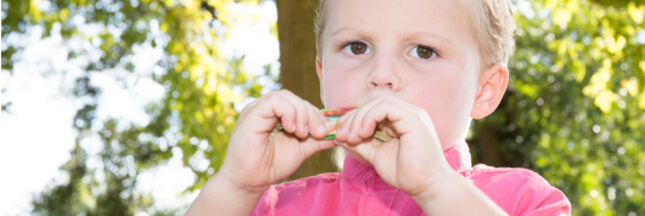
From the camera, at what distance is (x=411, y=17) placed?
1531mm

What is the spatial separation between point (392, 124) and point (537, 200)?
1.43ft

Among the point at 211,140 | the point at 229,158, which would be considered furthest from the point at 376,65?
the point at 211,140

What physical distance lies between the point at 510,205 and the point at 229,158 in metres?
0.63

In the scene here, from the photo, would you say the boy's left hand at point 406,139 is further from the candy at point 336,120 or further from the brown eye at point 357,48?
the brown eye at point 357,48

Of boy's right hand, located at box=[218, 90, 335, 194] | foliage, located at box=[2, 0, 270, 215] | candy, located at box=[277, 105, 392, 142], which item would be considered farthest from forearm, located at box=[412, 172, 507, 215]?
foliage, located at box=[2, 0, 270, 215]

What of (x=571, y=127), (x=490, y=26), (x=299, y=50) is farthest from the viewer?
(x=571, y=127)

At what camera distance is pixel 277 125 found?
4.65ft

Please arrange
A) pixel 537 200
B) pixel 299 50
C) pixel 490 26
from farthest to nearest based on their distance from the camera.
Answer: pixel 299 50, pixel 490 26, pixel 537 200

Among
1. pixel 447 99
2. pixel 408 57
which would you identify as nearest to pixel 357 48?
pixel 408 57

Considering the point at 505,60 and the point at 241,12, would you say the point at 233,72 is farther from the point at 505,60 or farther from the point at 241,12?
the point at 505,60

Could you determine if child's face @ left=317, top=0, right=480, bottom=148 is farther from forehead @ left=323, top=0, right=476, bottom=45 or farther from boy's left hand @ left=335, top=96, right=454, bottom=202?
boy's left hand @ left=335, top=96, right=454, bottom=202

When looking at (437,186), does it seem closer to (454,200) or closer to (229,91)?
(454,200)

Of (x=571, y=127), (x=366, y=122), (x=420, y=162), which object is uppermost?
(x=366, y=122)

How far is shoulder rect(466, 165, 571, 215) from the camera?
1.51m
